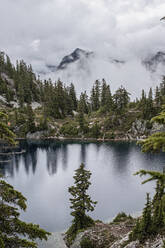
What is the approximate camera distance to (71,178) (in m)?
49.4

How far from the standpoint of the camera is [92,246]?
19.5 m

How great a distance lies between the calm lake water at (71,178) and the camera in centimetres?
3350

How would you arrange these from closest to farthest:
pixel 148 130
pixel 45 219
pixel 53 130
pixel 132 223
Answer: pixel 132 223, pixel 45 219, pixel 148 130, pixel 53 130

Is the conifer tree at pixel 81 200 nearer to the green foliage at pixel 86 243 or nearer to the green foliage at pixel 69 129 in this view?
the green foliage at pixel 86 243

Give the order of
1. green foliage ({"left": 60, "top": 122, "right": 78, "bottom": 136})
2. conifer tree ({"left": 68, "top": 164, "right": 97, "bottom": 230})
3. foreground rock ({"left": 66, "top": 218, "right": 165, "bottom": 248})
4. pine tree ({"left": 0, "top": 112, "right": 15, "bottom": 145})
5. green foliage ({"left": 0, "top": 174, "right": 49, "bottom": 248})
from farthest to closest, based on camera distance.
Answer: green foliage ({"left": 60, "top": 122, "right": 78, "bottom": 136}) < conifer tree ({"left": 68, "top": 164, "right": 97, "bottom": 230}) < foreground rock ({"left": 66, "top": 218, "right": 165, "bottom": 248}) < pine tree ({"left": 0, "top": 112, "right": 15, "bottom": 145}) < green foliage ({"left": 0, "top": 174, "right": 49, "bottom": 248})

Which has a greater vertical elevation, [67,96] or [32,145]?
[67,96]

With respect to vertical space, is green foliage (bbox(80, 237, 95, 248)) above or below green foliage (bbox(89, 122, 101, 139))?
below

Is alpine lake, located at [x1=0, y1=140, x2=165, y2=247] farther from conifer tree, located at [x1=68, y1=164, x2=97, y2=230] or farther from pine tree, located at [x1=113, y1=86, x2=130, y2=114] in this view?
pine tree, located at [x1=113, y1=86, x2=130, y2=114]

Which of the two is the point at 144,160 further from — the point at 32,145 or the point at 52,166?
the point at 32,145

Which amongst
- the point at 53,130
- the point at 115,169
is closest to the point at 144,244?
the point at 115,169

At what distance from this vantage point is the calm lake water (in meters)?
33.5

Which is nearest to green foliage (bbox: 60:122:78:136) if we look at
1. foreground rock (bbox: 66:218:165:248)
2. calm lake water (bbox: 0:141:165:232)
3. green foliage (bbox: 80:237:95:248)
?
calm lake water (bbox: 0:141:165:232)

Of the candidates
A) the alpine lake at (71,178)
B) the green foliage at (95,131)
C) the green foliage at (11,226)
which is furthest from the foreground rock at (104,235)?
the green foliage at (95,131)

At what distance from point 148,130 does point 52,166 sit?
4935 cm
